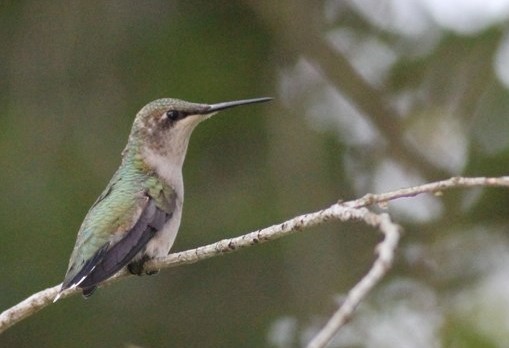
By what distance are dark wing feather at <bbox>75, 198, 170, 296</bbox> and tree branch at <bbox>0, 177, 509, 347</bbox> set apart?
0.23ft

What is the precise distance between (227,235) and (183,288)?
0.58 meters

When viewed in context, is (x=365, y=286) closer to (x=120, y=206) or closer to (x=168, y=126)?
(x=120, y=206)

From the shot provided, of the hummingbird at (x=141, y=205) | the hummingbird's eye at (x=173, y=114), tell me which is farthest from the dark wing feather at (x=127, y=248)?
the hummingbird's eye at (x=173, y=114)

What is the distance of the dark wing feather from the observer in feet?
11.5

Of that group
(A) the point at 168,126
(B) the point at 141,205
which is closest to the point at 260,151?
(A) the point at 168,126

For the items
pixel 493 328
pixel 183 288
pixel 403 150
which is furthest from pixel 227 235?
pixel 493 328

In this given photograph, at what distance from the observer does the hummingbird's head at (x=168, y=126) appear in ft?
14.5

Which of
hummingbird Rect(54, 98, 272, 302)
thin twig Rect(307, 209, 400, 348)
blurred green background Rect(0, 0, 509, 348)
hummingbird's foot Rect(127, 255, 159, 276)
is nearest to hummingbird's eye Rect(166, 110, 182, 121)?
hummingbird Rect(54, 98, 272, 302)

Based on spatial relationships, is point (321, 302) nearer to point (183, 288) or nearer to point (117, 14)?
point (183, 288)

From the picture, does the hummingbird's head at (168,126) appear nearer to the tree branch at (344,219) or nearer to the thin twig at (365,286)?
the tree branch at (344,219)

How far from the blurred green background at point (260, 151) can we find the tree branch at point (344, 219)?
2454 millimetres

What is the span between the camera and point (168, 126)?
4.49 meters

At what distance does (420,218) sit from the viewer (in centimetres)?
630

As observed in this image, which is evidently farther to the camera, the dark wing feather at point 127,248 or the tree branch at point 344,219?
the dark wing feather at point 127,248
